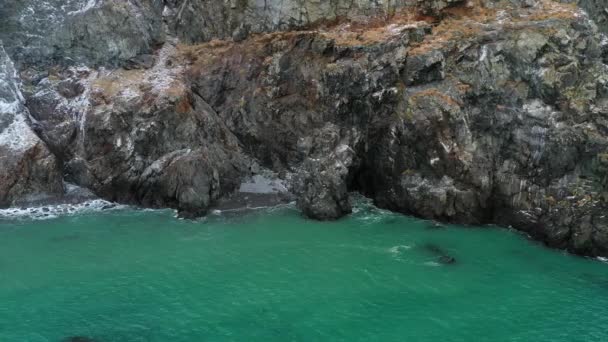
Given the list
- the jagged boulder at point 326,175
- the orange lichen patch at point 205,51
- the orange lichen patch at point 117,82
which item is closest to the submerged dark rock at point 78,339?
the jagged boulder at point 326,175

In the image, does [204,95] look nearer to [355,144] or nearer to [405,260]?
[355,144]

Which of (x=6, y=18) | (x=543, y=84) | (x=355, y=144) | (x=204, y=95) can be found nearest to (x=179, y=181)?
(x=204, y=95)

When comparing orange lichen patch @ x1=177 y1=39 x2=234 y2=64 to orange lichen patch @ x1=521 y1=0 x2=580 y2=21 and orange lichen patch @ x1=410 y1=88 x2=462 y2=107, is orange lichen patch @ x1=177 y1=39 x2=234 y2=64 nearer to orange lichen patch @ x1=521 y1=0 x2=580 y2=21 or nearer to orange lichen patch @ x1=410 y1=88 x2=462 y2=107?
orange lichen patch @ x1=410 y1=88 x2=462 y2=107

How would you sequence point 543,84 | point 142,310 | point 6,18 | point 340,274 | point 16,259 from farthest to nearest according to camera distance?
point 6,18
point 543,84
point 16,259
point 340,274
point 142,310

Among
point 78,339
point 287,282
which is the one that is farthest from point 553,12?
point 78,339

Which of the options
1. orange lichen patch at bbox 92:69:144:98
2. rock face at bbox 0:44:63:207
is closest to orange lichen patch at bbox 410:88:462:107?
orange lichen patch at bbox 92:69:144:98

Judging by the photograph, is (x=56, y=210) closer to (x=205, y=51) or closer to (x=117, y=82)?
(x=117, y=82)
